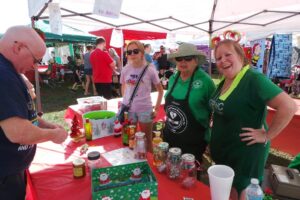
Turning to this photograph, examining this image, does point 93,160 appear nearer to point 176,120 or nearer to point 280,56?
point 176,120

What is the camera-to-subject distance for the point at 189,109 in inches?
71.2

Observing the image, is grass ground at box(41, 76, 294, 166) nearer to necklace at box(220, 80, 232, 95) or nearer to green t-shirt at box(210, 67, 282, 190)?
green t-shirt at box(210, 67, 282, 190)

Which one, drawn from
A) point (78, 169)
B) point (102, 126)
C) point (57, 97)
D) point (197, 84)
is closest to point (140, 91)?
point (102, 126)

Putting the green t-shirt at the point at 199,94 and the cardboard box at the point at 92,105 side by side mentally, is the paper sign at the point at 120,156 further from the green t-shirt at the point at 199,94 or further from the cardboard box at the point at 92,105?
the cardboard box at the point at 92,105

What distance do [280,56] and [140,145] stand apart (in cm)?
705

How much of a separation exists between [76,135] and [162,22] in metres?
3.08

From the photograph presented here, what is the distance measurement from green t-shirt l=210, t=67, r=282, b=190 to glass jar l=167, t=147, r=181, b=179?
404 mm

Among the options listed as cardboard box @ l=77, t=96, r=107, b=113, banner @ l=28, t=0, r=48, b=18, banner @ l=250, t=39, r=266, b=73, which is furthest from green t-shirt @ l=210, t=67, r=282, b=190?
banner @ l=250, t=39, r=266, b=73

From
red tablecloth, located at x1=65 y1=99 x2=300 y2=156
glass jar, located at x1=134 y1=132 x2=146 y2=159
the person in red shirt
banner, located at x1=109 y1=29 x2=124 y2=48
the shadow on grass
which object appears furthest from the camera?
the shadow on grass

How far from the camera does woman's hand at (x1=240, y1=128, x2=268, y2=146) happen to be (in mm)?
1391

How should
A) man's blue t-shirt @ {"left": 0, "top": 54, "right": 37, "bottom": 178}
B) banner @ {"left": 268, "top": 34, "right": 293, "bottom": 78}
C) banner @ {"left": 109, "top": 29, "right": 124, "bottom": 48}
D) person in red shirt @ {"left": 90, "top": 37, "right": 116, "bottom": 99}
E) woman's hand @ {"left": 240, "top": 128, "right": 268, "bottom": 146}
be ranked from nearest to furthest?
1. man's blue t-shirt @ {"left": 0, "top": 54, "right": 37, "bottom": 178}
2. woman's hand @ {"left": 240, "top": 128, "right": 268, "bottom": 146}
3. banner @ {"left": 109, "top": 29, "right": 124, "bottom": 48}
4. person in red shirt @ {"left": 90, "top": 37, "right": 116, "bottom": 99}
5. banner @ {"left": 268, "top": 34, "right": 293, "bottom": 78}

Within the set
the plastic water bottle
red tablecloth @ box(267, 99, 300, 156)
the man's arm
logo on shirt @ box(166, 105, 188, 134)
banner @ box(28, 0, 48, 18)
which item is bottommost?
red tablecloth @ box(267, 99, 300, 156)

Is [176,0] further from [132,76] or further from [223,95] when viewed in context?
[223,95]

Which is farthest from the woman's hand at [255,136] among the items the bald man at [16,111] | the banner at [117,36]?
the banner at [117,36]
